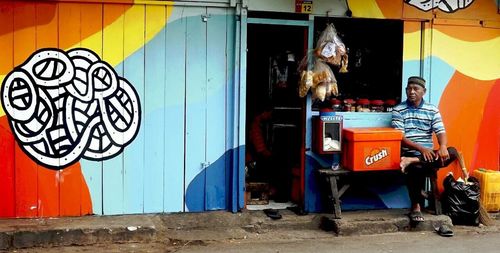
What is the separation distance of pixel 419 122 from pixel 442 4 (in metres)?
1.55

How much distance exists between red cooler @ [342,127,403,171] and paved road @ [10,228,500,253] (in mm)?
799

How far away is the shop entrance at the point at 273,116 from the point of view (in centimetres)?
775

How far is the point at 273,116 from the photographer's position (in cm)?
833

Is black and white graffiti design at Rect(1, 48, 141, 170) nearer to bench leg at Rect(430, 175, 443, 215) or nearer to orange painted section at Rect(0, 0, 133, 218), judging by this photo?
orange painted section at Rect(0, 0, 133, 218)

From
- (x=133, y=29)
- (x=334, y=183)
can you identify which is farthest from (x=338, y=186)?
(x=133, y=29)

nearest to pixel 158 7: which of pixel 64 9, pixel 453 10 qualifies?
pixel 64 9

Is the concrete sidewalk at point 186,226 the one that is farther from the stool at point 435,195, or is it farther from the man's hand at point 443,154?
the man's hand at point 443,154

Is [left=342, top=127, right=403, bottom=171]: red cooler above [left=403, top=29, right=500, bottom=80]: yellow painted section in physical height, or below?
below

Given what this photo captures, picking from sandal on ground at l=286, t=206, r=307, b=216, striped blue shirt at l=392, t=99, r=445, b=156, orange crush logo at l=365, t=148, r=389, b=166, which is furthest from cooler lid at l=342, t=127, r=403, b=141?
sandal on ground at l=286, t=206, r=307, b=216

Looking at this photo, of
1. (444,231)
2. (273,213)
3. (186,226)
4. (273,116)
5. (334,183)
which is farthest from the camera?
(273,116)

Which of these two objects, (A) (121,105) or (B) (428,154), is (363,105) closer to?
(B) (428,154)

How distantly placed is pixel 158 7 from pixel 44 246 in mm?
2806

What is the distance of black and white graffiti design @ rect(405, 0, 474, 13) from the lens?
7.46 metres

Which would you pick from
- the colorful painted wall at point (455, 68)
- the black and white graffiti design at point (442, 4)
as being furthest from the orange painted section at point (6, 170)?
the black and white graffiti design at point (442, 4)
